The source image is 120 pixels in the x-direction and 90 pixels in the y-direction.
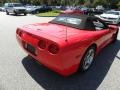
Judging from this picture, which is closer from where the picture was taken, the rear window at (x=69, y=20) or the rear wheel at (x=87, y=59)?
the rear wheel at (x=87, y=59)

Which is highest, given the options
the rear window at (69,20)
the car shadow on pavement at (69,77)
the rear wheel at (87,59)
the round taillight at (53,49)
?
the rear window at (69,20)

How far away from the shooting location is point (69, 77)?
4109 millimetres

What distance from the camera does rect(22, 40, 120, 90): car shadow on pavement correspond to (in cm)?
A: 374

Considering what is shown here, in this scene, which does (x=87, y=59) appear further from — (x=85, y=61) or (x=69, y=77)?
(x=69, y=77)

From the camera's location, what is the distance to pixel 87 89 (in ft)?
12.1

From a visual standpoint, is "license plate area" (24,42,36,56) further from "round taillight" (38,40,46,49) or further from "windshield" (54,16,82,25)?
"windshield" (54,16,82,25)

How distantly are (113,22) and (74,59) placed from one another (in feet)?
42.8

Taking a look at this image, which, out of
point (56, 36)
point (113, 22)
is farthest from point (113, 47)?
point (113, 22)

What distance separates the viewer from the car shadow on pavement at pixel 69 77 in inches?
147

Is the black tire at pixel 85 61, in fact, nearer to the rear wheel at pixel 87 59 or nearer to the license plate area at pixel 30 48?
the rear wheel at pixel 87 59

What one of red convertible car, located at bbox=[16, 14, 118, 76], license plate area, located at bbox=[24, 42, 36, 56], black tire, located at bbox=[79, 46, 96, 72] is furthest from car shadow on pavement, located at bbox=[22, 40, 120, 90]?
license plate area, located at bbox=[24, 42, 36, 56]

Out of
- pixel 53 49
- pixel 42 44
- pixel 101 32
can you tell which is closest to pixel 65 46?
pixel 53 49

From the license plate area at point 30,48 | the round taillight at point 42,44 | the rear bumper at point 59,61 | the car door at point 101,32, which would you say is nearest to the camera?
the rear bumper at point 59,61

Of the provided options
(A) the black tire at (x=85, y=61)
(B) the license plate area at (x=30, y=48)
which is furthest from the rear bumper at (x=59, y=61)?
(A) the black tire at (x=85, y=61)
